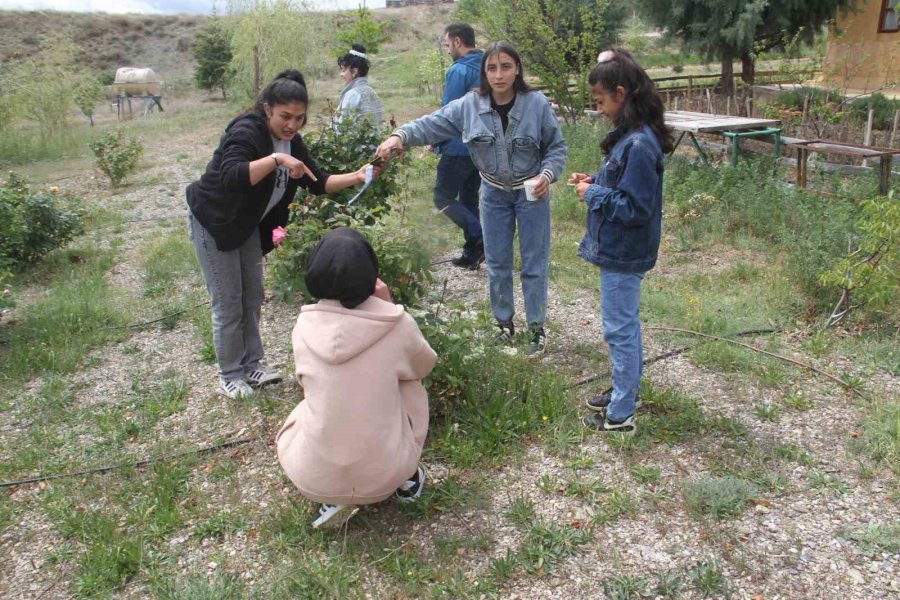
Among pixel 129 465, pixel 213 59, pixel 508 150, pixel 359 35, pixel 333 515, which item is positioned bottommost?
pixel 129 465

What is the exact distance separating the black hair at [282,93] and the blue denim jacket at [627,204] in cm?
149

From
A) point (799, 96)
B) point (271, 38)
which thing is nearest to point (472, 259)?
point (799, 96)

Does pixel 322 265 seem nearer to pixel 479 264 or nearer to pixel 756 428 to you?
pixel 756 428

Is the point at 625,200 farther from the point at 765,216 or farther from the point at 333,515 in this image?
the point at 765,216

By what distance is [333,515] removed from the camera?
2.79 metres

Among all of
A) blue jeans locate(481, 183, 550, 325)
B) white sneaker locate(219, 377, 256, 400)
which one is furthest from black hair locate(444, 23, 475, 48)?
white sneaker locate(219, 377, 256, 400)

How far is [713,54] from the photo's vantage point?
1496 cm

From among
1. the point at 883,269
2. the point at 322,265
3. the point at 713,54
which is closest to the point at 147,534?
the point at 322,265

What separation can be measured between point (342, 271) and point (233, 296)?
162cm

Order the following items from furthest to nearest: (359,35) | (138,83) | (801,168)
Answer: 1. (138,83)
2. (359,35)
3. (801,168)

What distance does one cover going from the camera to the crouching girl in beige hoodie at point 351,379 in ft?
8.00

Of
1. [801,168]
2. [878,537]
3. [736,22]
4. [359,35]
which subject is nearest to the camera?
[878,537]

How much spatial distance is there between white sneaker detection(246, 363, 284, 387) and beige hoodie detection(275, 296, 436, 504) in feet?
5.01

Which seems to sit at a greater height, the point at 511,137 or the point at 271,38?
the point at 271,38
